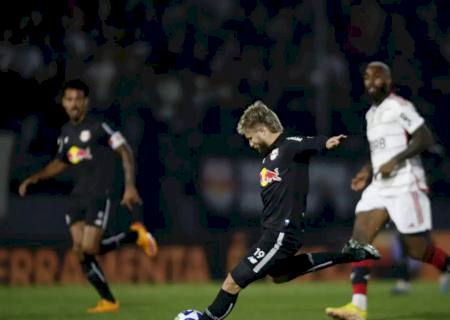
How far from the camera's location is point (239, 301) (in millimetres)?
11344

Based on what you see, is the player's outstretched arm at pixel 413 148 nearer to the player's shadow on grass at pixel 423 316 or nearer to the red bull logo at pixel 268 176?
the player's shadow on grass at pixel 423 316

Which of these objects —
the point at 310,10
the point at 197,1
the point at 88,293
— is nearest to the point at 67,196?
the point at 88,293

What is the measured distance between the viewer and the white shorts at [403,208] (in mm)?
8695

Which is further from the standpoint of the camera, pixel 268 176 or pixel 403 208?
pixel 403 208

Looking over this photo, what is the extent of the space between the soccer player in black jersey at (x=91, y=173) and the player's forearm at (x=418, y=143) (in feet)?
8.92

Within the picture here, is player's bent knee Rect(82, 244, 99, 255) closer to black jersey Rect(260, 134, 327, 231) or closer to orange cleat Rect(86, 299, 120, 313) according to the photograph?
orange cleat Rect(86, 299, 120, 313)

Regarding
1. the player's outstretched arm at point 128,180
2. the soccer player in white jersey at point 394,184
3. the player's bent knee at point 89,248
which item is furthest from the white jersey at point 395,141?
the player's bent knee at point 89,248

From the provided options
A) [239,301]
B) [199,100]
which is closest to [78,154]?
[239,301]

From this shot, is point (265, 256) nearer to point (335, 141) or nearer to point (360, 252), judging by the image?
point (360, 252)

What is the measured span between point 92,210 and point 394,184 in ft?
9.95

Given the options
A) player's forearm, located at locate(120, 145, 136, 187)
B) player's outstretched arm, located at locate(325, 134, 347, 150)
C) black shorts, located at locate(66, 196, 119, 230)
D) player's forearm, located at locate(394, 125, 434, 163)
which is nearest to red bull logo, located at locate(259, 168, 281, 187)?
player's outstretched arm, located at locate(325, 134, 347, 150)

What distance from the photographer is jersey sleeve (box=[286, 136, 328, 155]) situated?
698 centimetres

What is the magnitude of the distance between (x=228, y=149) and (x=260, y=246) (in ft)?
33.7

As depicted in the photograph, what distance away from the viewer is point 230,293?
280 inches
